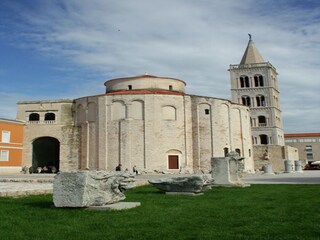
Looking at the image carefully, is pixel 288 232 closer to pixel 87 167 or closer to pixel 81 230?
pixel 81 230

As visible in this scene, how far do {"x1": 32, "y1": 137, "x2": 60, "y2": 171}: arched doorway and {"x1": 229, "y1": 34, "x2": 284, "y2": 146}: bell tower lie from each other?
28.5m

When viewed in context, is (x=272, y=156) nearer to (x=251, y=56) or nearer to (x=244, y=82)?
(x=244, y=82)

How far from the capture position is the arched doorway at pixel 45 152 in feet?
124

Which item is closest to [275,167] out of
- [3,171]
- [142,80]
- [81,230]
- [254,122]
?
[254,122]

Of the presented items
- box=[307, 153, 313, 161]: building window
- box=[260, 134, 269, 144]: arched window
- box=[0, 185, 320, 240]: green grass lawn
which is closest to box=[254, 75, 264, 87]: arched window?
box=[260, 134, 269, 144]: arched window

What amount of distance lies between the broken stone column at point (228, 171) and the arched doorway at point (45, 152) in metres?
26.5

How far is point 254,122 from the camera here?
179 feet

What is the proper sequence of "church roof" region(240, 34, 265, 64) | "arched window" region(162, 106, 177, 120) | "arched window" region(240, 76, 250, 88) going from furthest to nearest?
"church roof" region(240, 34, 265, 64), "arched window" region(240, 76, 250, 88), "arched window" region(162, 106, 177, 120)

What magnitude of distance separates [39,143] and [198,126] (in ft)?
57.7

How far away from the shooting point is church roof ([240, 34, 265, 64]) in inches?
2192

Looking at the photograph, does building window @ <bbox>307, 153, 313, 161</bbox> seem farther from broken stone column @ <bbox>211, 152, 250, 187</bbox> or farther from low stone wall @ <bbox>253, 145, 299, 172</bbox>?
broken stone column @ <bbox>211, 152, 250, 187</bbox>

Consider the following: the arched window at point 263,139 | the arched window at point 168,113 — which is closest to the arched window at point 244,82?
the arched window at point 263,139

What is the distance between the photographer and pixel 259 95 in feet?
180

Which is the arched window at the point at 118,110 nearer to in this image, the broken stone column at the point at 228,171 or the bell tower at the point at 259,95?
the broken stone column at the point at 228,171
